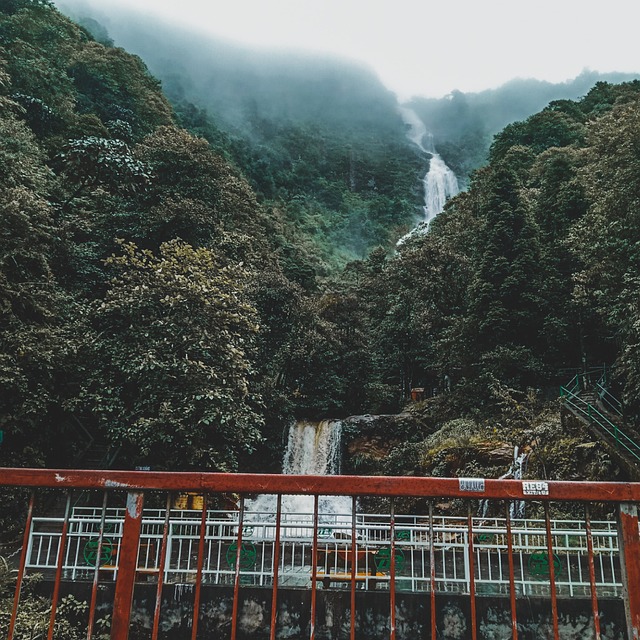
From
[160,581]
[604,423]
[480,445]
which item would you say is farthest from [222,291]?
[160,581]

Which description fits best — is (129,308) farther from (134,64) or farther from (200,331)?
(134,64)

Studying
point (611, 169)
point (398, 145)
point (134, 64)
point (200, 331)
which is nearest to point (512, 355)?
point (611, 169)

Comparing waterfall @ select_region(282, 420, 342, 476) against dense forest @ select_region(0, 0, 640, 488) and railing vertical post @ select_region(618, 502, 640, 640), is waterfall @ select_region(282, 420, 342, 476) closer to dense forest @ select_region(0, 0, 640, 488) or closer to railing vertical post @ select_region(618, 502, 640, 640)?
dense forest @ select_region(0, 0, 640, 488)

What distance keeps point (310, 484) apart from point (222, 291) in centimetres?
1139

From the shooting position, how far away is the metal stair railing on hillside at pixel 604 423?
10.5m

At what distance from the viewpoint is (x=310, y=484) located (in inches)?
74.2

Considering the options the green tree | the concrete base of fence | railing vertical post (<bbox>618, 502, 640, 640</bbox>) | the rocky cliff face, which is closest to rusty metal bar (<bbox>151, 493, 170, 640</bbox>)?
railing vertical post (<bbox>618, 502, 640, 640</bbox>)

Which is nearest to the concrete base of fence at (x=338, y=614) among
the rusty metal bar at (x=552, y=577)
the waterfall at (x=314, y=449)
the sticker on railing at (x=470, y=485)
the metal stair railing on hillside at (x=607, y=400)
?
the rusty metal bar at (x=552, y=577)

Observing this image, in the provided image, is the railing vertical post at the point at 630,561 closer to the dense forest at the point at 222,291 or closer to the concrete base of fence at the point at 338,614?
the concrete base of fence at the point at 338,614

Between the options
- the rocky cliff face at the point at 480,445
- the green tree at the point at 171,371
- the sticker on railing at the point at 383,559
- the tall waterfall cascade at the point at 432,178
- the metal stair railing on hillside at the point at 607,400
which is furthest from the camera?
the tall waterfall cascade at the point at 432,178

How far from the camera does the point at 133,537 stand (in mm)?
1960

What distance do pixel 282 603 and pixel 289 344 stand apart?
13.6 metres

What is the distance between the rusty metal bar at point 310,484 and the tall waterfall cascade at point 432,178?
4344 cm

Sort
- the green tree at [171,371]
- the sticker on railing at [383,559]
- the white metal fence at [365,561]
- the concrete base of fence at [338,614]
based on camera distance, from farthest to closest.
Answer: the green tree at [171,371]
the sticker on railing at [383,559]
the white metal fence at [365,561]
the concrete base of fence at [338,614]
